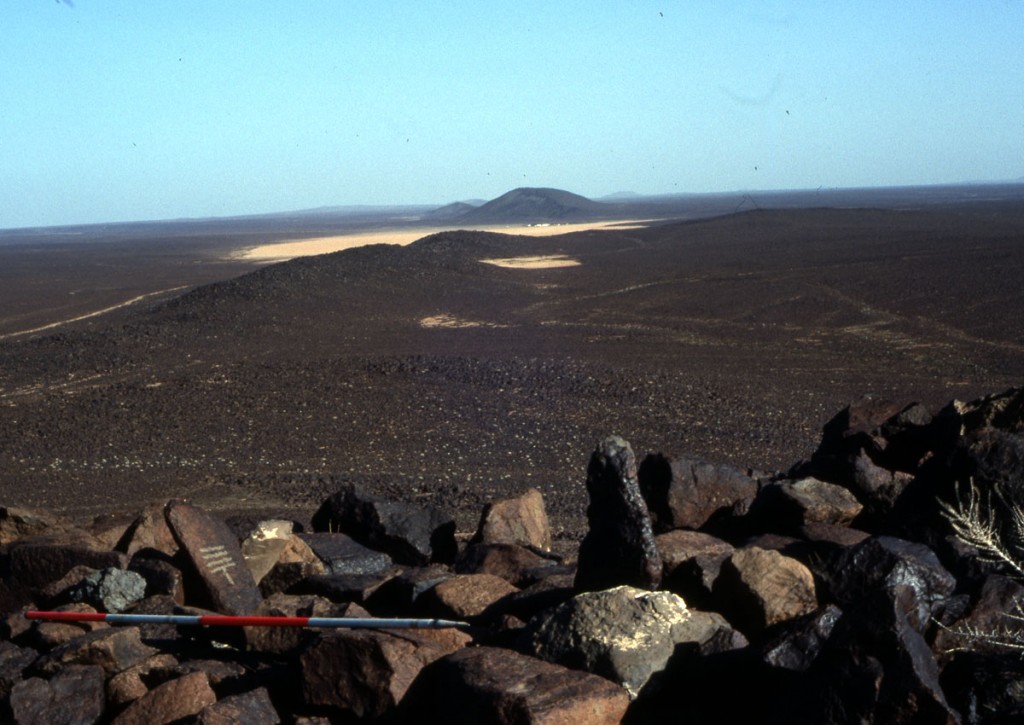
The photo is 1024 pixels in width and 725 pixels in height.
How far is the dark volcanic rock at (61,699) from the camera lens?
543 cm

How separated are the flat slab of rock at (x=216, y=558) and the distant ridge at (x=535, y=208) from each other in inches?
4354

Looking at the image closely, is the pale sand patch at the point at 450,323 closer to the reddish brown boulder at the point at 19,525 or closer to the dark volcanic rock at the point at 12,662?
the reddish brown boulder at the point at 19,525

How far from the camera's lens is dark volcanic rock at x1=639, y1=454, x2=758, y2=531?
831 centimetres

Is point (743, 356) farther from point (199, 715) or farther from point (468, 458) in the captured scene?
point (199, 715)

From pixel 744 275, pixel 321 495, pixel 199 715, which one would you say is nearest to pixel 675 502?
pixel 199 715

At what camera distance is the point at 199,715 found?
4.95 meters

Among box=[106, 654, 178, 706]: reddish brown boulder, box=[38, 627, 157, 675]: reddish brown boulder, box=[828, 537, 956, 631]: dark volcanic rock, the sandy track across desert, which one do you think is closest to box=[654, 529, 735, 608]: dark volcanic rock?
box=[828, 537, 956, 631]: dark volcanic rock

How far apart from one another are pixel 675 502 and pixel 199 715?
423 cm

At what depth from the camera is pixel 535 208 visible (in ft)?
432

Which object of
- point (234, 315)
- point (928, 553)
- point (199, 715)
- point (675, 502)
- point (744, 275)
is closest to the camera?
point (199, 715)

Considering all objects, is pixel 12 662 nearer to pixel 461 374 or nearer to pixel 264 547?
pixel 264 547

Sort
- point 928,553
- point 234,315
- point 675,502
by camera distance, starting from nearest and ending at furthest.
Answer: point 928,553
point 675,502
point 234,315

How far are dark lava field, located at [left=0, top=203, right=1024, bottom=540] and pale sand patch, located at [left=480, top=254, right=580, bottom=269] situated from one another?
566 centimetres

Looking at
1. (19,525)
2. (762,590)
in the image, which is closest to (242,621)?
(762,590)
